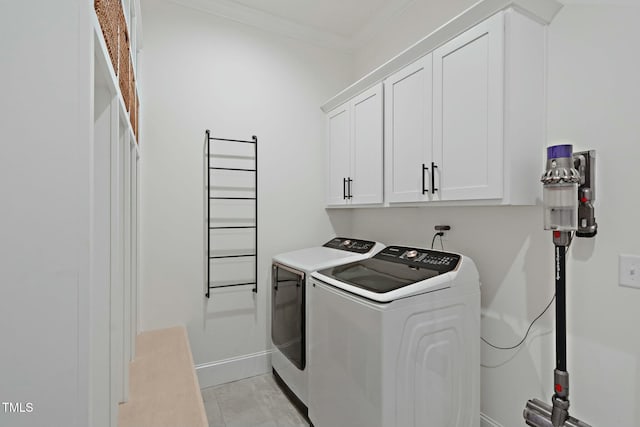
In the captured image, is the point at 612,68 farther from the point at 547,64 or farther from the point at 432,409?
the point at 432,409

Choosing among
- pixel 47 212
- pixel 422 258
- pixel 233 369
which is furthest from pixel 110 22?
pixel 233 369

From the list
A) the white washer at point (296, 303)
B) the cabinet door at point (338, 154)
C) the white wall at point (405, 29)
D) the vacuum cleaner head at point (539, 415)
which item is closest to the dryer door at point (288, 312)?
the white washer at point (296, 303)

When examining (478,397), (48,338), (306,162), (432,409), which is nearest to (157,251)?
(306,162)

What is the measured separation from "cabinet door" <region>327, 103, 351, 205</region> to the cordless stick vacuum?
5.21 feet

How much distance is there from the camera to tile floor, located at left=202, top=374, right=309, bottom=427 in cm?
216

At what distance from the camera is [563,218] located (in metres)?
1.32

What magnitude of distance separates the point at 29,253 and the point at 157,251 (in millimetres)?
2005

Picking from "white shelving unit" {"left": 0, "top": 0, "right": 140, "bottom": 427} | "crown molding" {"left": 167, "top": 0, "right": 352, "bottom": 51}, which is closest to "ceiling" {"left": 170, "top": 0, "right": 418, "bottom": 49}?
"crown molding" {"left": 167, "top": 0, "right": 352, "bottom": 51}

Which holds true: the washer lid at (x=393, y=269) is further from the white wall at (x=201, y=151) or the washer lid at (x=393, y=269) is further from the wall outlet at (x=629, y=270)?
the white wall at (x=201, y=151)

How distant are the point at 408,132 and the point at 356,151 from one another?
24.2 inches

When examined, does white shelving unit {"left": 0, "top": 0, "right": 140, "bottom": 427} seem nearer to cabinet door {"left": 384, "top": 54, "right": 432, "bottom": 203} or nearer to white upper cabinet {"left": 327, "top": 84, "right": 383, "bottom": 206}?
cabinet door {"left": 384, "top": 54, "right": 432, "bottom": 203}

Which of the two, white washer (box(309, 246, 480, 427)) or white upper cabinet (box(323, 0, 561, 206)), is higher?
white upper cabinet (box(323, 0, 561, 206))

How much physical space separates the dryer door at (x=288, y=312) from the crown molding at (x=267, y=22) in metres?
2.13

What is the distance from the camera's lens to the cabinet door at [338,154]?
109 inches
